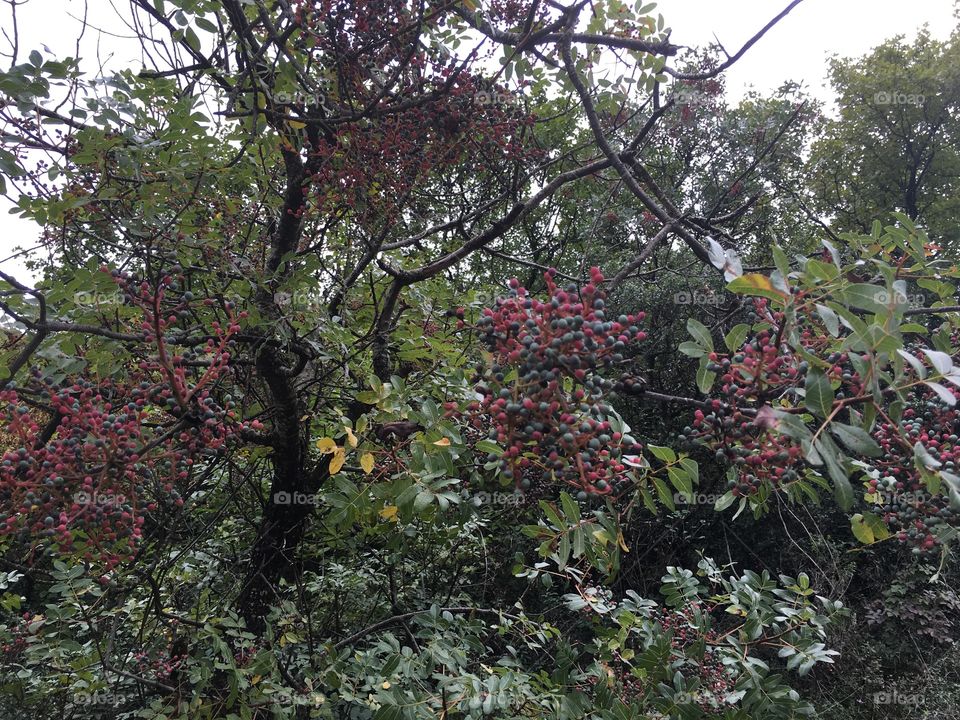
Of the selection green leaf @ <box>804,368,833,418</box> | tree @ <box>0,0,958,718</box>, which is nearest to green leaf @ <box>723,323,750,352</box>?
tree @ <box>0,0,958,718</box>

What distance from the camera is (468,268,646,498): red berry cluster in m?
1.28

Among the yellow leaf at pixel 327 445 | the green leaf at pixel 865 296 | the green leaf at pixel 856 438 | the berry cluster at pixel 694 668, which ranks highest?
the green leaf at pixel 865 296

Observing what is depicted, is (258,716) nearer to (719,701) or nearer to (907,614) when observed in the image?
(719,701)

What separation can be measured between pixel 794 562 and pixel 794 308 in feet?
22.8

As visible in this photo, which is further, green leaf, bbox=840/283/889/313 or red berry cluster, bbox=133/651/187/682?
red berry cluster, bbox=133/651/187/682

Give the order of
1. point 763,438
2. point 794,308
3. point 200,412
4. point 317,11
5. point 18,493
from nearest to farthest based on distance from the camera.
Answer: point 794,308 → point 763,438 → point 18,493 → point 200,412 → point 317,11

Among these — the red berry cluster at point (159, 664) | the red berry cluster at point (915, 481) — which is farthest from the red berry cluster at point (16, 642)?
the red berry cluster at point (915, 481)

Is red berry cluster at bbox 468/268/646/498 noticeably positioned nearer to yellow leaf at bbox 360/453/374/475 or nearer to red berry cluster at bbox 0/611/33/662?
yellow leaf at bbox 360/453/374/475

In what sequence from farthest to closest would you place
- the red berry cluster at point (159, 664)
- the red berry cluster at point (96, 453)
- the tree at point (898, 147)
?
the tree at point (898, 147)
the red berry cluster at point (159, 664)
the red berry cluster at point (96, 453)

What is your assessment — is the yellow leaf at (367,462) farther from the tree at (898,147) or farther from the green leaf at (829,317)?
the tree at (898,147)

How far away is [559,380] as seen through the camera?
1317mm

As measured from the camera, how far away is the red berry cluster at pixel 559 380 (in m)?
1.28

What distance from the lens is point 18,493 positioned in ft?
5.60

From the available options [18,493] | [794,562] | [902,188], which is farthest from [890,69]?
[18,493]
